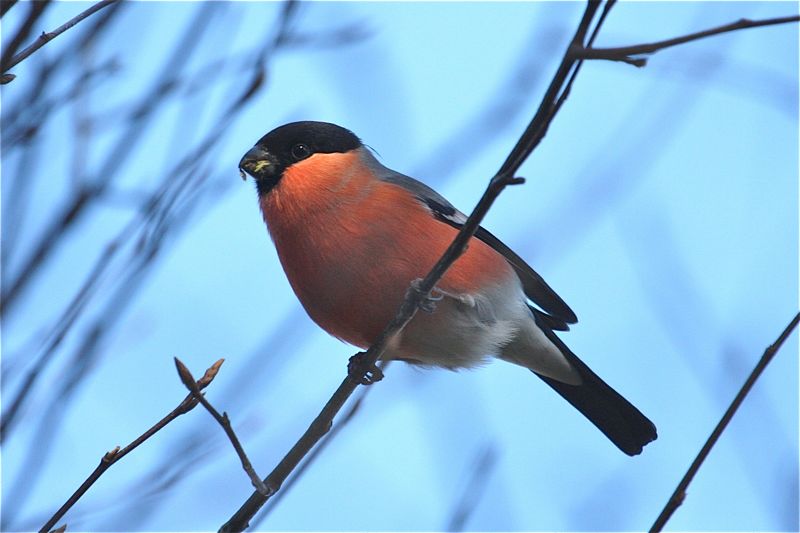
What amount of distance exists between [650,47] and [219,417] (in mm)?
1435

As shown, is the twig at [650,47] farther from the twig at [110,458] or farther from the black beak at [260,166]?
the black beak at [260,166]

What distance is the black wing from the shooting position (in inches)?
185

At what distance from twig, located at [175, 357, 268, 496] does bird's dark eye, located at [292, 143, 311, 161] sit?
2334 millimetres

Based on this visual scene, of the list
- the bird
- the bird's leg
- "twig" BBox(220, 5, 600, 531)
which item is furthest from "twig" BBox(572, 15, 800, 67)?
the bird

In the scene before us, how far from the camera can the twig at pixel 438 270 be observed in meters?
Answer: 2.20

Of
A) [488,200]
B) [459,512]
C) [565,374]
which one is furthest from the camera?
[565,374]

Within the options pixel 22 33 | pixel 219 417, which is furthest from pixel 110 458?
pixel 22 33

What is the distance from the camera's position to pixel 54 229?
2.57 meters

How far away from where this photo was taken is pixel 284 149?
4.75 m

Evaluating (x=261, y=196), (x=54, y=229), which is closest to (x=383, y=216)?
(x=261, y=196)

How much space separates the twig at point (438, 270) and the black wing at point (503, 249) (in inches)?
58.6

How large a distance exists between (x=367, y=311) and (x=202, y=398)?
183 cm

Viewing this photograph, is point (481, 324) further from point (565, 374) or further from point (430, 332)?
point (565, 374)

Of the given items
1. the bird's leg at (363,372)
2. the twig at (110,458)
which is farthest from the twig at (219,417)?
the bird's leg at (363,372)
